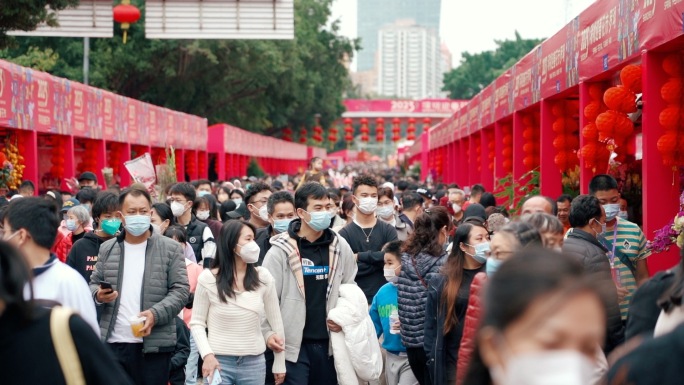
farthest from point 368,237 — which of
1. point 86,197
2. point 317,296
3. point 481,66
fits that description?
point 481,66

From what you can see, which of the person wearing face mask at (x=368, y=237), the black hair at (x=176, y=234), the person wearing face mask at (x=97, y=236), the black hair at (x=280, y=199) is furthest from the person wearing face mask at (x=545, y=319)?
the black hair at (x=176, y=234)

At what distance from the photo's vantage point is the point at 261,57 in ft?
132

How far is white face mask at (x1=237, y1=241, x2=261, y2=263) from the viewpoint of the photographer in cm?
643

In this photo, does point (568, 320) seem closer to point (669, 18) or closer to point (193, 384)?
point (669, 18)

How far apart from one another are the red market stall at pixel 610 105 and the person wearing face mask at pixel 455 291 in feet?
7.93

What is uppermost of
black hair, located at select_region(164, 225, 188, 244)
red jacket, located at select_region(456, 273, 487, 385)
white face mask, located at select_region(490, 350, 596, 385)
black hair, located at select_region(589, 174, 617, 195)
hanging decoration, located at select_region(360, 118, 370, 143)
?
hanging decoration, located at select_region(360, 118, 370, 143)

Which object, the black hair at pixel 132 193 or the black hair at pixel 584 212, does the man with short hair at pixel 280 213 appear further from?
the black hair at pixel 584 212

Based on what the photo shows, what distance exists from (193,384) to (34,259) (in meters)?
4.47

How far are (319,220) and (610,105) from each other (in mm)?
3319

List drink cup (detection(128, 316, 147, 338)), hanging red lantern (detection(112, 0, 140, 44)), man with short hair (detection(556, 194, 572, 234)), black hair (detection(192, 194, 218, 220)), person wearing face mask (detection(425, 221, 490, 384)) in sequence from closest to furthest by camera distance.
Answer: person wearing face mask (detection(425, 221, 490, 384)) < drink cup (detection(128, 316, 147, 338)) < man with short hair (detection(556, 194, 572, 234)) < black hair (detection(192, 194, 218, 220)) < hanging red lantern (detection(112, 0, 140, 44))

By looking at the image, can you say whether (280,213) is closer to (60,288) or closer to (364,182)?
(364,182)

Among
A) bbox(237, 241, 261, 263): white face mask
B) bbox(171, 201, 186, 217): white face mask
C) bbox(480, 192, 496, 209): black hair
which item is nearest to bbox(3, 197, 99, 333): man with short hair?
bbox(237, 241, 261, 263): white face mask

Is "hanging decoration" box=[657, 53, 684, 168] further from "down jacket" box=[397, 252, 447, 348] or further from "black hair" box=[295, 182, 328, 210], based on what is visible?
"black hair" box=[295, 182, 328, 210]

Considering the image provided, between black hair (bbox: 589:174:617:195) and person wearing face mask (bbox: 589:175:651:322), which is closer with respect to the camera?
person wearing face mask (bbox: 589:175:651:322)
